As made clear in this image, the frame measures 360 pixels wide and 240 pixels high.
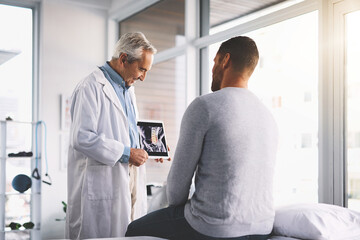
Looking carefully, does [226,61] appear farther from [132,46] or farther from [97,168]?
[97,168]

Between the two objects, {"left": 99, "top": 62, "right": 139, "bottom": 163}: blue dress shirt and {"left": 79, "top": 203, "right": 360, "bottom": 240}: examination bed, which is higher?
{"left": 99, "top": 62, "right": 139, "bottom": 163}: blue dress shirt

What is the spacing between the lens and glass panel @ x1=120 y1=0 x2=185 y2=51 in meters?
4.66

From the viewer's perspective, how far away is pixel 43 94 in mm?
5281

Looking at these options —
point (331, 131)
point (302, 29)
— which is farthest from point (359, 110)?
point (302, 29)

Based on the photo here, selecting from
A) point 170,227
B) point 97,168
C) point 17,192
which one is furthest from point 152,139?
point 17,192

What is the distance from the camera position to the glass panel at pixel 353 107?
2814 millimetres

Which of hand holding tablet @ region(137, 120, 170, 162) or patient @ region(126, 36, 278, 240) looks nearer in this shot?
patient @ region(126, 36, 278, 240)

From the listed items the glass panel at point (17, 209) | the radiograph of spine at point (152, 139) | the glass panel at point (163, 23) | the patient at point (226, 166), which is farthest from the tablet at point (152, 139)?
the glass panel at point (17, 209)

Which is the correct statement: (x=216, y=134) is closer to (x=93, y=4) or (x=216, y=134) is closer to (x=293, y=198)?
(x=293, y=198)

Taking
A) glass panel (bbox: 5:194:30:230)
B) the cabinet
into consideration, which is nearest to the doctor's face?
the cabinet

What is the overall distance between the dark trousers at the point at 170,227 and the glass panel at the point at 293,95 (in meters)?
1.78

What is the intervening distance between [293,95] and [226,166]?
6.89 ft

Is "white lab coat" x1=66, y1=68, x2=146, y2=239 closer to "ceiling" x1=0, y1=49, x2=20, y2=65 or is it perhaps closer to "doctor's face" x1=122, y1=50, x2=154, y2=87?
"doctor's face" x1=122, y1=50, x2=154, y2=87

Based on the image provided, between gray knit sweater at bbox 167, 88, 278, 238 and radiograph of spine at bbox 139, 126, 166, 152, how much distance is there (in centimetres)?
106
